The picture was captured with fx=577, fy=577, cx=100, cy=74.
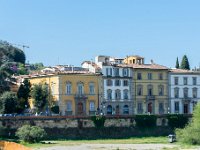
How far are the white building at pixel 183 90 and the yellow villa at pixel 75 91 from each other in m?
12.7

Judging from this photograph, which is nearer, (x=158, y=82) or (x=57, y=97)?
(x=57, y=97)

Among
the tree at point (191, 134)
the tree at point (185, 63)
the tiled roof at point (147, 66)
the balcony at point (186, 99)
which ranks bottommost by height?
the tree at point (191, 134)

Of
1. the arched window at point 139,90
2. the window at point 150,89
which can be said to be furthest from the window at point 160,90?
the arched window at point 139,90

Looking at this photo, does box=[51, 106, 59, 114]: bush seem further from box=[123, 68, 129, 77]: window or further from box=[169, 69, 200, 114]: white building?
box=[169, 69, 200, 114]: white building

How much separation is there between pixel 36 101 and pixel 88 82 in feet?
26.7

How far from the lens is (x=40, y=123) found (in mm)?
72125

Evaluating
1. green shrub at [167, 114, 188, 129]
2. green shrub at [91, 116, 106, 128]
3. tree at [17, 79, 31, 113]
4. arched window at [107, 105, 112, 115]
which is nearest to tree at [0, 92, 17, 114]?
tree at [17, 79, 31, 113]

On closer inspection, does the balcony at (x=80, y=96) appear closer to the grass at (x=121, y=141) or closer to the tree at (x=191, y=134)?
the grass at (x=121, y=141)

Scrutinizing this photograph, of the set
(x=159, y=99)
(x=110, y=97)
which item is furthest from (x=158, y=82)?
(x=110, y=97)

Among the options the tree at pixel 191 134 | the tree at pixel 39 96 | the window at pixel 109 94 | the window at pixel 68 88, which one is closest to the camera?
the tree at pixel 191 134

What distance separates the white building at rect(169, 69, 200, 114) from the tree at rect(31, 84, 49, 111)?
2046 cm

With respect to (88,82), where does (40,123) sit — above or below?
below

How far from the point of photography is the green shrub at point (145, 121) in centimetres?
7794

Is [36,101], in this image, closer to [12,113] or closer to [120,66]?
[12,113]
